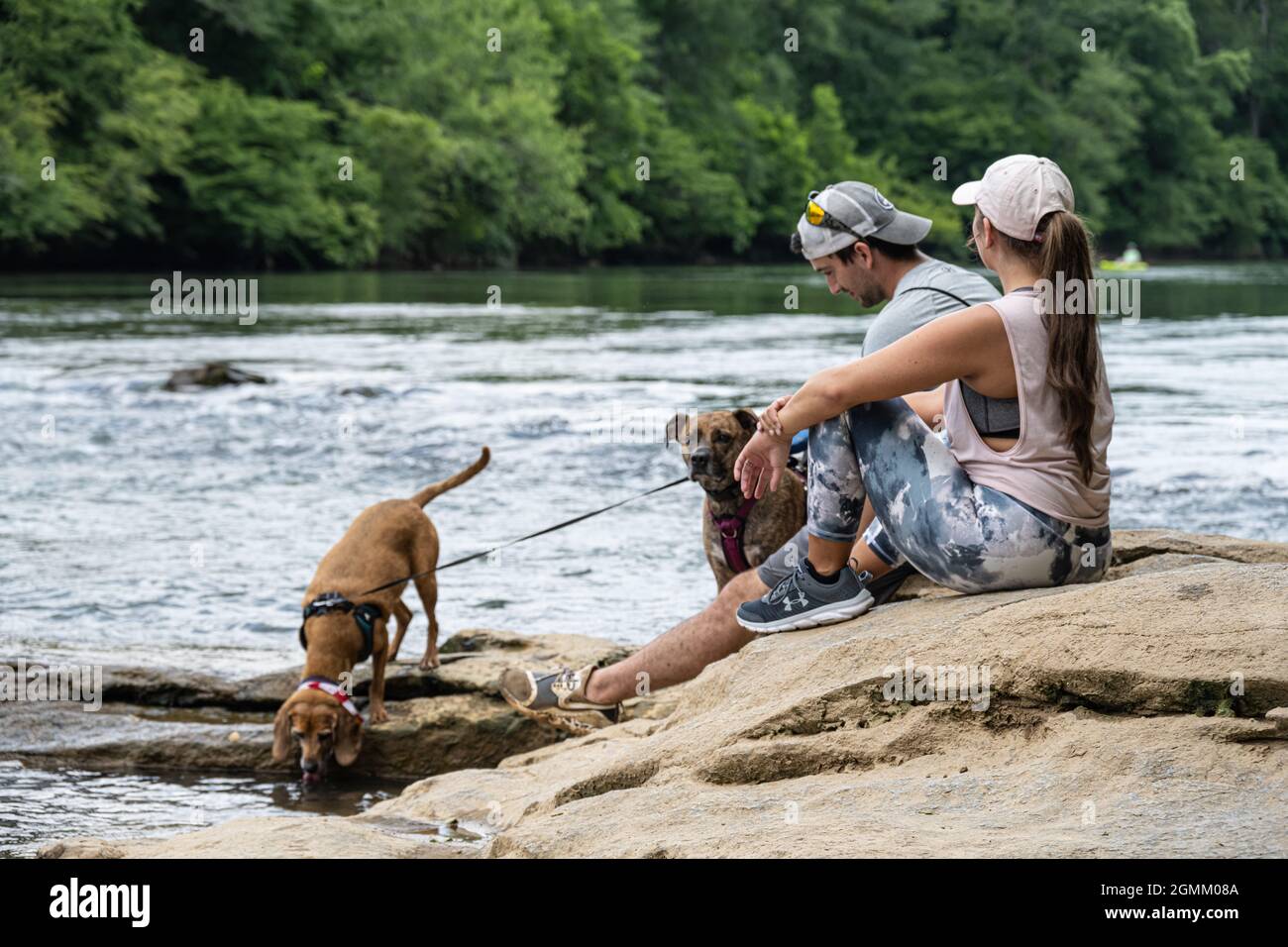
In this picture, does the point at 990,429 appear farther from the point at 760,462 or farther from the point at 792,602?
the point at 792,602

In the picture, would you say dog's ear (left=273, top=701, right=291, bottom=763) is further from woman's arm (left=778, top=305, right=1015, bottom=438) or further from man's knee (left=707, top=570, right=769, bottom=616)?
woman's arm (left=778, top=305, right=1015, bottom=438)

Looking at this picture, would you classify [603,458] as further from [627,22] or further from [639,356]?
[627,22]

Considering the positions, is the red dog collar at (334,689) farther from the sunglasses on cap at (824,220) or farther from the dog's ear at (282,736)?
the sunglasses on cap at (824,220)

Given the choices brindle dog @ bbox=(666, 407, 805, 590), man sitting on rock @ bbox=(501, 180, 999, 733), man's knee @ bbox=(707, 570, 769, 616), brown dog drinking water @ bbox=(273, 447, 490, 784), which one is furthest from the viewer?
brown dog drinking water @ bbox=(273, 447, 490, 784)

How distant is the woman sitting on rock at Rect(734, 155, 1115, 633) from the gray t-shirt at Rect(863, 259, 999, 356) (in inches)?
14.2

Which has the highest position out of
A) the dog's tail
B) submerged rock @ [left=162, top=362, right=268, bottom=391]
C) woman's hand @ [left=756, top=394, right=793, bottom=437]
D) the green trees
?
the green trees

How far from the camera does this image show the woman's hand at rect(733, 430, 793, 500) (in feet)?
16.0

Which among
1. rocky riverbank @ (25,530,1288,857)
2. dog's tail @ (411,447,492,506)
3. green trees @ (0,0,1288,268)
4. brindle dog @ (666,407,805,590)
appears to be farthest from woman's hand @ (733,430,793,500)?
green trees @ (0,0,1288,268)

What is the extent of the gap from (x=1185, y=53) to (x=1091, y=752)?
3291 inches

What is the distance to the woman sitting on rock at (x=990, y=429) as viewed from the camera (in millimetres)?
4457

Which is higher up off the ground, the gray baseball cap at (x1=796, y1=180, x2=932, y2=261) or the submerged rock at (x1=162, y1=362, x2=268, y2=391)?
the gray baseball cap at (x1=796, y1=180, x2=932, y2=261)

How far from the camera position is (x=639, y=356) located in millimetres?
21812

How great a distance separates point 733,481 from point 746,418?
0.24 metres

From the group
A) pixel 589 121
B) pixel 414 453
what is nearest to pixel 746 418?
pixel 414 453
